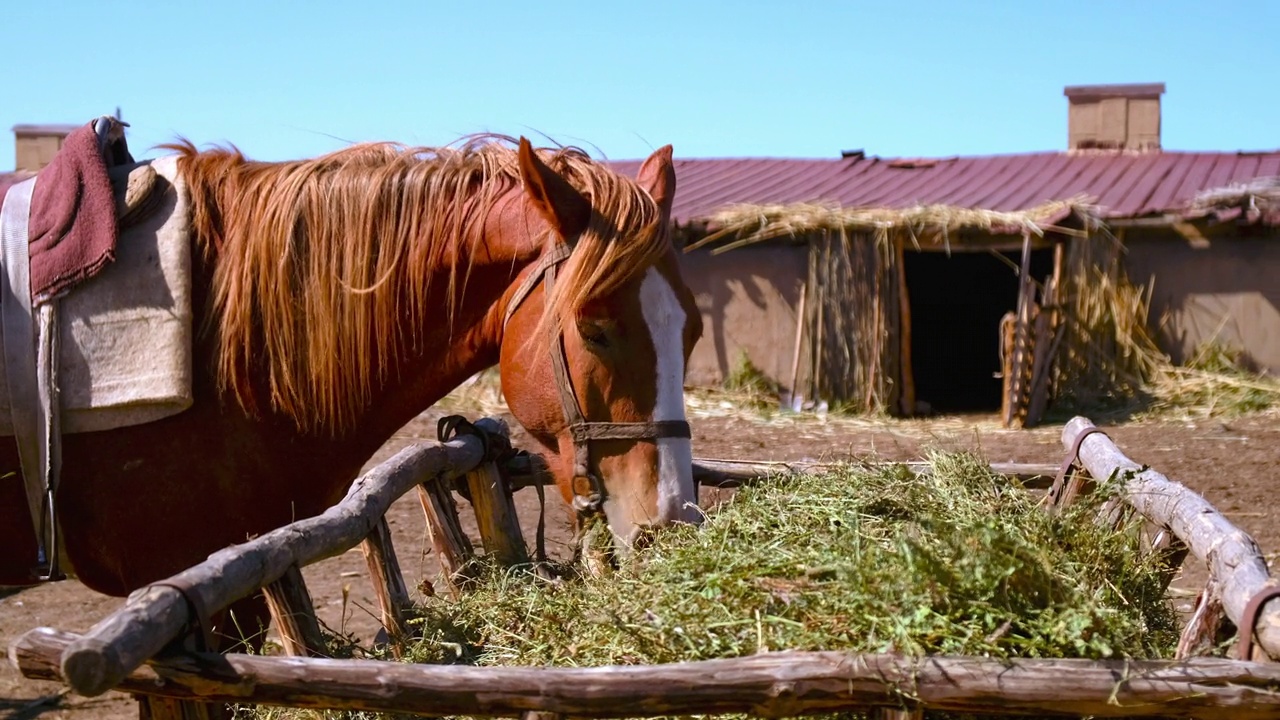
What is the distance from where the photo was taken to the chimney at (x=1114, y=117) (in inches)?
579

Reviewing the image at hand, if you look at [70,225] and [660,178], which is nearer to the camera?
[70,225]

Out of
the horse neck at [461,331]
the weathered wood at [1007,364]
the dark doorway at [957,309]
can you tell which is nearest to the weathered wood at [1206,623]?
the horse neck at [461,331]

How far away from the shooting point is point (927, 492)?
8.64 ft

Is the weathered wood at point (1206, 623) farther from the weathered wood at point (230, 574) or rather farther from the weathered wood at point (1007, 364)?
the weathered wood at point (1007, 364)

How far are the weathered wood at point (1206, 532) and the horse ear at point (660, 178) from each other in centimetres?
128

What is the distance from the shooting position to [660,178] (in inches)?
118

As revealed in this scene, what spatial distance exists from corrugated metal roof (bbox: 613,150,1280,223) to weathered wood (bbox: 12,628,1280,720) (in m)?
10.3

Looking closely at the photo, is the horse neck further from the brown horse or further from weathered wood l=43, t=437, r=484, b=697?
weathered wood l=43, t=437, r=484, b=697

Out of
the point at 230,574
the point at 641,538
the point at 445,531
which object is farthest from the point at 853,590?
the point at 445,531

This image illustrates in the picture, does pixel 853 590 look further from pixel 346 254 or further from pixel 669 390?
pixel 346 254

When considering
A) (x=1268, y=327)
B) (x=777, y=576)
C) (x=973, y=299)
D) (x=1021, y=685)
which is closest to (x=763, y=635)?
(x=777, y=576)

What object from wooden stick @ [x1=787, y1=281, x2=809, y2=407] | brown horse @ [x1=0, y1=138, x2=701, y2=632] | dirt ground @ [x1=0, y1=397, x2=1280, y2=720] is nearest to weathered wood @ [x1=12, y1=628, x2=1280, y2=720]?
dirt ground @ [x1=0, y1=397, x2=1280, y2=720]

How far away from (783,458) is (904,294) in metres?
3.55

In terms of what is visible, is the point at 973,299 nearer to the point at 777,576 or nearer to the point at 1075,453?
the point at 1075,453
